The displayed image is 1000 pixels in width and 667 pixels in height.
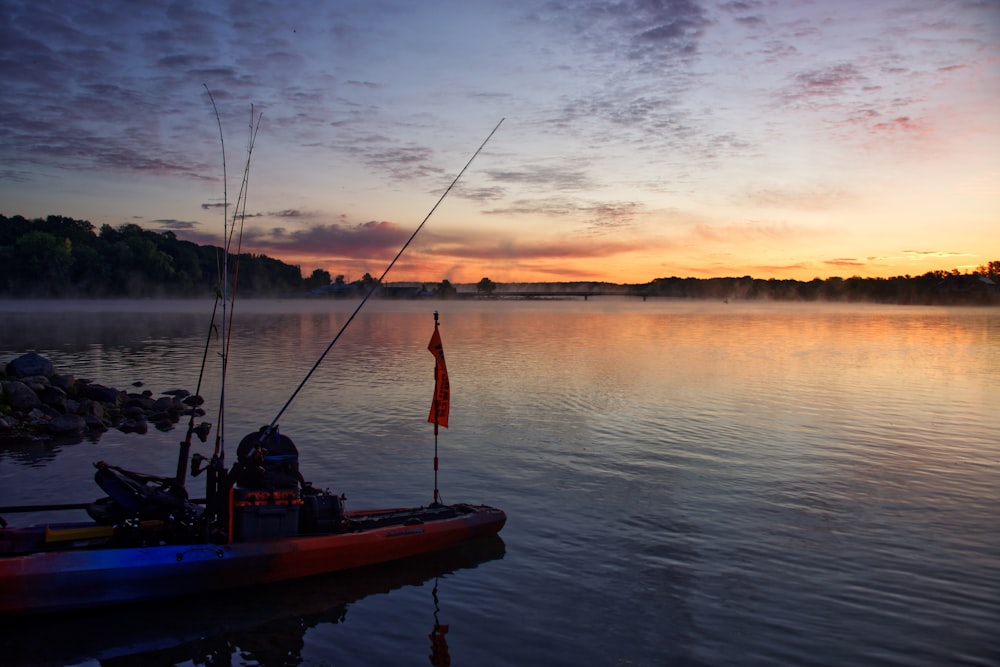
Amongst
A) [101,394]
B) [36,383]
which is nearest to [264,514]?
[101,394]

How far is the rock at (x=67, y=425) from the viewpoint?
68.2 ft

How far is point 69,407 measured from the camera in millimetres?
23047

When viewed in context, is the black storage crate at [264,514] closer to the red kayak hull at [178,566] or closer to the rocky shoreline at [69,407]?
the red kayak hull at [178,566]

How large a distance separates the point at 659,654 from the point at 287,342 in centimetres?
5186

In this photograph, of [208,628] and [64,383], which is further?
[64,383]

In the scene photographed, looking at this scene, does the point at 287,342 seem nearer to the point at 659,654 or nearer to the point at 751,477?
the point at 751,477

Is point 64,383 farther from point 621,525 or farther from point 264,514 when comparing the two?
point 621,525

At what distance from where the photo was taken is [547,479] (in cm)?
1680

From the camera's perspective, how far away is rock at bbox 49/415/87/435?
20.8m

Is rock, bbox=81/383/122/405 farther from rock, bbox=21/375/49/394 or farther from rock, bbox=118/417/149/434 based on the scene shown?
rock, bbox=118/417/149/434

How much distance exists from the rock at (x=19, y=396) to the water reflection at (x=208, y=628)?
15.5 meters

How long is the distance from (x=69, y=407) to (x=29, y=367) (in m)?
5.39

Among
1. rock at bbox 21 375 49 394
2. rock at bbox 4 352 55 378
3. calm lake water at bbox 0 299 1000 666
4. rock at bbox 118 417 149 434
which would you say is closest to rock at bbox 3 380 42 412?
rock at bbox 21 375 49 394

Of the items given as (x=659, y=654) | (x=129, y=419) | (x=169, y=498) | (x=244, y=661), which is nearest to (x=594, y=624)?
Result: (x=659, y=654)
